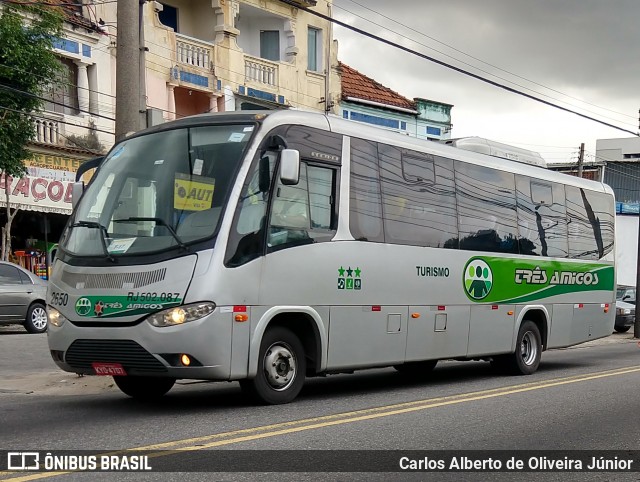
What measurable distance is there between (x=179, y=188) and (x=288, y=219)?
1246 millimetres

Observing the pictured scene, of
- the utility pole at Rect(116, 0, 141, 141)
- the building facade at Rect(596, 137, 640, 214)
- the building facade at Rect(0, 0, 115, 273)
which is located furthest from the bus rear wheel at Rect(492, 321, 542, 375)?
the building facade at Rect(596, 137, 640, 214)

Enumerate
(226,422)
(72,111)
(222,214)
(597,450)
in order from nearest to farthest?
(597,450)
(226,422)
(222,214)
(72,111)

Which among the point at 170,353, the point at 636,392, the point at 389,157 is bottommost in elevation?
the point at 636,392

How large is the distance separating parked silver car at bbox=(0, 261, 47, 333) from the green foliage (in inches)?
89.8

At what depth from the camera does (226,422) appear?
8648mm

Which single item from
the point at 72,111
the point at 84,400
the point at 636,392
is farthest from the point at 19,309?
the point at 636,392

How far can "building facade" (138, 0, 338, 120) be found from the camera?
27.6m

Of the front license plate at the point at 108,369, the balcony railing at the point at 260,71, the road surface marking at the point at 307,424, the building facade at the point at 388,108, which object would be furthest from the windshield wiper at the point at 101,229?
the building facade at the point at 388,108

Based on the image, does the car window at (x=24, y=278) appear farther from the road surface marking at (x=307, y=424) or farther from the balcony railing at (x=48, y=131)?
the road surface marking at (x=307, y=424)

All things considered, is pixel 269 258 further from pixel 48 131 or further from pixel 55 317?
pixel 48 131

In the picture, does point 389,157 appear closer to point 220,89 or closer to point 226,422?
point 226,422

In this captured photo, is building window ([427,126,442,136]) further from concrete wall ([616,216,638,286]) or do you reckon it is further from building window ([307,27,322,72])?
concrete wall ([616,216,638,286])

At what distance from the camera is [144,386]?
1059 cm

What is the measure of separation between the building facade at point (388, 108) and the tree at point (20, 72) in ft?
47.4
